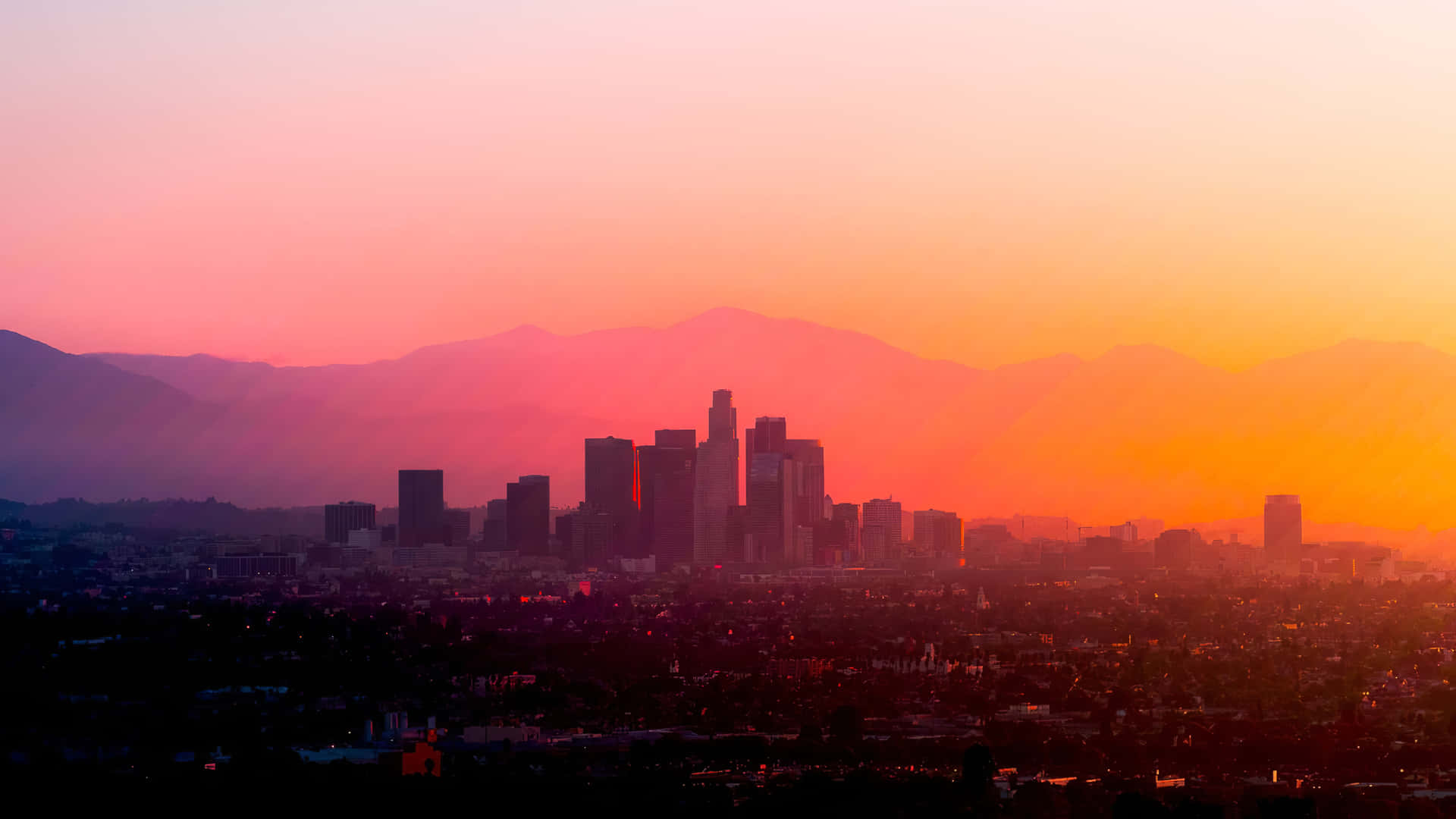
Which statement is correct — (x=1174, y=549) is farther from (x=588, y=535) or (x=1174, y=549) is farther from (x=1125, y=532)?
(x=588, y=535)

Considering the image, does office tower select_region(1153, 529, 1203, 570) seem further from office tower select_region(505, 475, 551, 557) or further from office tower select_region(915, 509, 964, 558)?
office tower select_region(505, 475, 551, 557)

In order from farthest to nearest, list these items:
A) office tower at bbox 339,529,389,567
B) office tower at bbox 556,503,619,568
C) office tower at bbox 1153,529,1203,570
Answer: office tower at bbox 1153,529,1203,570 → office tower at bbox 556,503,619,568 → office tower at bbox 339,529,389,567

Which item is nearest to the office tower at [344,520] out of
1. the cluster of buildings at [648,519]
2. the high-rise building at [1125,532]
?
the cluster of buildings at [648,519]

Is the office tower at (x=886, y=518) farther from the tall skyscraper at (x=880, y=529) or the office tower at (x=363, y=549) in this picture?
the office tower at (x=363, y=549)

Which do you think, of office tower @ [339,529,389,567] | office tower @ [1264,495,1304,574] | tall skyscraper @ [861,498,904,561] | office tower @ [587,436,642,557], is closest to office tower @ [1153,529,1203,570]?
office tower @ [1264,495,1304,574]

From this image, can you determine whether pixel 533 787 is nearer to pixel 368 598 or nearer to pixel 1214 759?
pixel 1214 759

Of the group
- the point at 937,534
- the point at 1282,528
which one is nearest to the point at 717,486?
the point at 937,534
